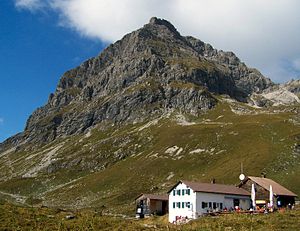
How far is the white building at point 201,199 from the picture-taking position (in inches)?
3140

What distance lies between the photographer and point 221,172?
5689 inches

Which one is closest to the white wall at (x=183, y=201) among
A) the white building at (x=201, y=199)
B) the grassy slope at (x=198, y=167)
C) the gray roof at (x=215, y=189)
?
the white building at (x=201, y=199)

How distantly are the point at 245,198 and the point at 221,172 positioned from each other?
193ft

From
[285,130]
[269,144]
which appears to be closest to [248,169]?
[269,144]

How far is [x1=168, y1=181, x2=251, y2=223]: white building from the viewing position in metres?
79.8

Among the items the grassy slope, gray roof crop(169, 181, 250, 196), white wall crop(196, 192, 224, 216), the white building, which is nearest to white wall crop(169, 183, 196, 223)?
the white building

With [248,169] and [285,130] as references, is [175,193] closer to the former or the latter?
[248,169]

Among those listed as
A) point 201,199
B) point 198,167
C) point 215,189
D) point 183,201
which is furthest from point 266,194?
point 198,167

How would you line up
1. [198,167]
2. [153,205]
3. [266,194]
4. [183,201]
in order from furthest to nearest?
1. [198,167]
2. [153,205]
3. [266,194]
4. [183,201]

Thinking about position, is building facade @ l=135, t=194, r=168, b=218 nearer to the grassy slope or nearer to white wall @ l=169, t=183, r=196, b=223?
white wall @ l=169, t=183, r=196, b=223

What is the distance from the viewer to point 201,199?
80188 mm

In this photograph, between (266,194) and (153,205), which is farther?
(153,205)

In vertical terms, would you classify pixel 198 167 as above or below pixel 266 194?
above

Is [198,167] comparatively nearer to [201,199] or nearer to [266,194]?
[266,194]
